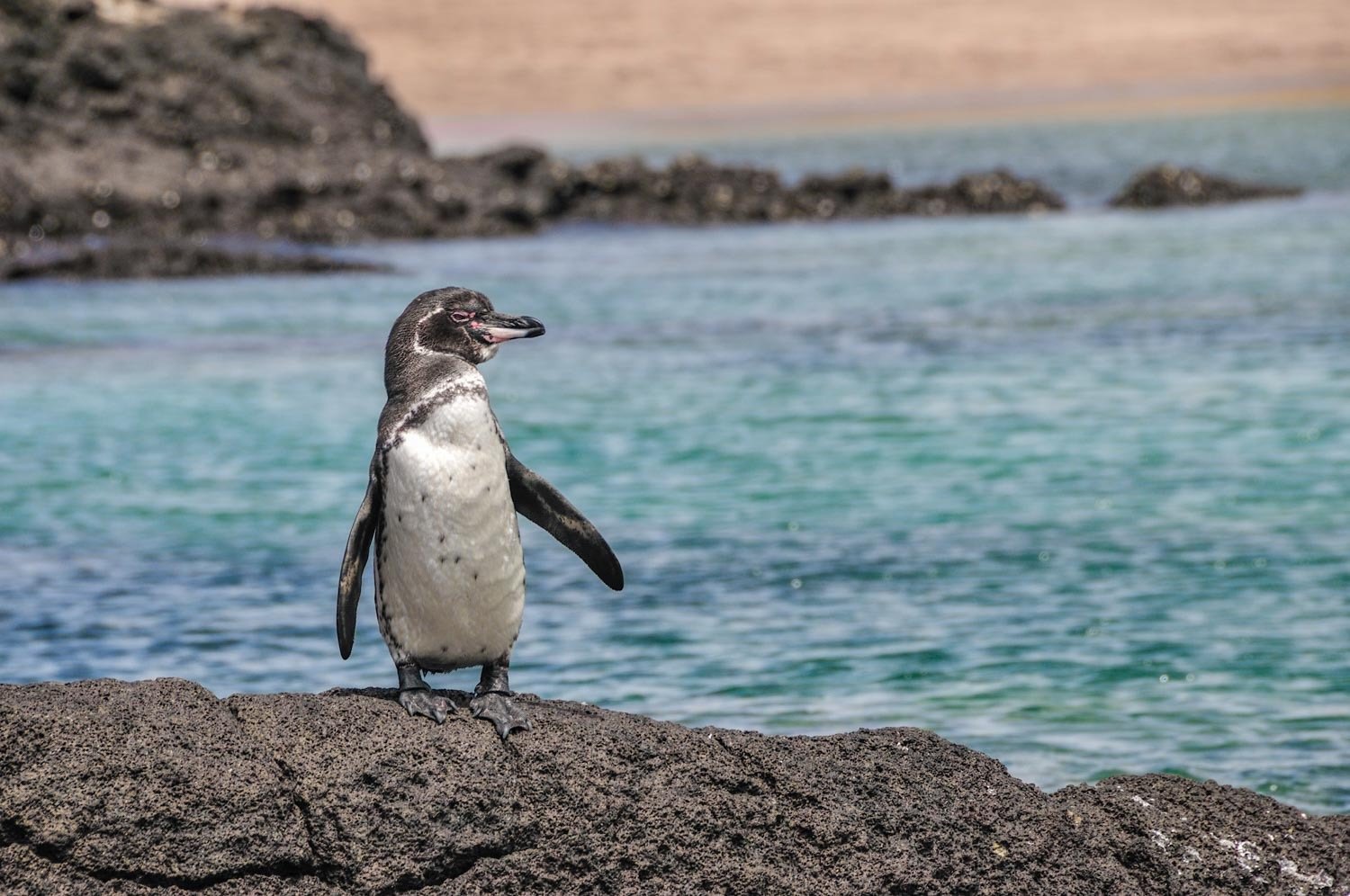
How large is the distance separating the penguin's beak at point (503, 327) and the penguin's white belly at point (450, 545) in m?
0.19

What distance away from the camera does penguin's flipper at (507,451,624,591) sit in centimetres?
478

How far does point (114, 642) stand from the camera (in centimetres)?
841

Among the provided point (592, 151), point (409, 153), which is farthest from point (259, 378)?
point (592, 151)

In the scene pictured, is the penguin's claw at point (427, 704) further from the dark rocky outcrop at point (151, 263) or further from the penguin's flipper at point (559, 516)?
the dark rocky outcrop at point (151, 263)

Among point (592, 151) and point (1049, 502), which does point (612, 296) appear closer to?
point (1049, 502)

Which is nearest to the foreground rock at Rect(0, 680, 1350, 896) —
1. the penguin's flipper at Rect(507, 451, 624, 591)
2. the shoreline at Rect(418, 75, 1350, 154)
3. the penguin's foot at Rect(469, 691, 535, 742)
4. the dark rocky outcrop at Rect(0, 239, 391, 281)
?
the penguin's foot at Rect(469, 691, 535, 742)

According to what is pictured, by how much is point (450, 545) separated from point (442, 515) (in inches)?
2.8

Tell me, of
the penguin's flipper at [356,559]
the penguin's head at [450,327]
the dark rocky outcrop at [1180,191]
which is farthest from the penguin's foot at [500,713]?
the dark rocky outcrop at [1180,191]

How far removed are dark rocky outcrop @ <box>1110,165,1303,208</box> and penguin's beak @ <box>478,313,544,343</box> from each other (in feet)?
89.3

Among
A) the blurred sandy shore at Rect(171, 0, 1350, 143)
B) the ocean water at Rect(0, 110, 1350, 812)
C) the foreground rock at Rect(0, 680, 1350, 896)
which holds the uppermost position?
the blurred sandy shore at Rect(171, 0, 1350, 143)

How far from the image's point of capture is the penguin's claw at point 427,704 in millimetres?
4301

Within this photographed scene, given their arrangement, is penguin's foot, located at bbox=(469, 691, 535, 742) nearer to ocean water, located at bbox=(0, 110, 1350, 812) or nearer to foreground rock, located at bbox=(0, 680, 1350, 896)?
foreground rock, located at bbox=(0, 680, 1350, 896)

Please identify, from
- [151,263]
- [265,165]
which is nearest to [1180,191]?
[265,165]

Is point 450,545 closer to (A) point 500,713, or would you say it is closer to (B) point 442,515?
(B) point 442,515
